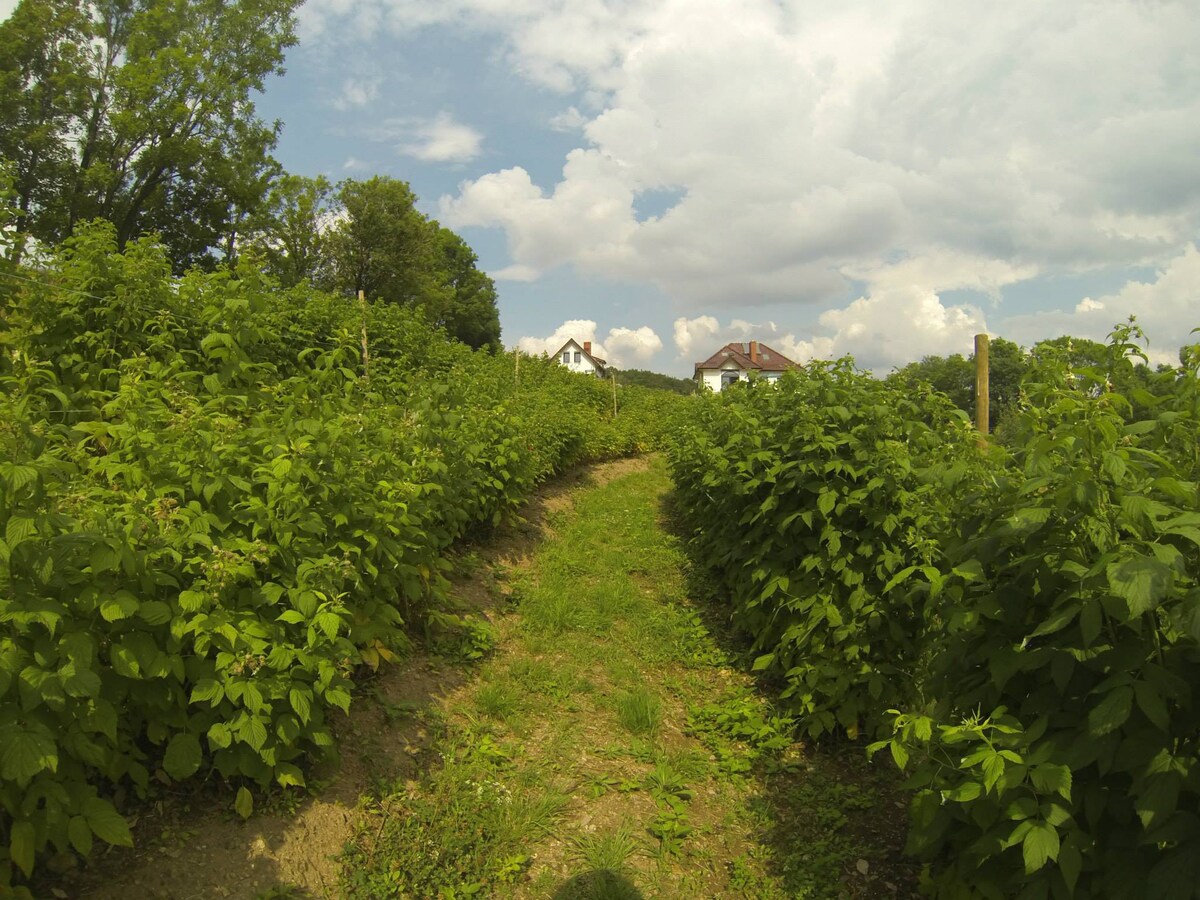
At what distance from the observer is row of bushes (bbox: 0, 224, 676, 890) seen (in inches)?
90.7

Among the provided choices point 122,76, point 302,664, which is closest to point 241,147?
point 122,76

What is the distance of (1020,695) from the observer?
8.06 feet

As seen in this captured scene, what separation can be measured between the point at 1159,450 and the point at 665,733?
3441 millimetres

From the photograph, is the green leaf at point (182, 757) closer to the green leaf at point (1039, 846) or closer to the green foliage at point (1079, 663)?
the green foliage at point (1079, 663)

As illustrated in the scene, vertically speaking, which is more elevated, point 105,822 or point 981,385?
point 981,385

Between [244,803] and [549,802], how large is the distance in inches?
59.5

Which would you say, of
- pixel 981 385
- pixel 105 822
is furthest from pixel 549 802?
pixel 981 385

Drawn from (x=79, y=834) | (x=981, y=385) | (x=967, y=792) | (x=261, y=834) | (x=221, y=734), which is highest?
(x=981, y=385)

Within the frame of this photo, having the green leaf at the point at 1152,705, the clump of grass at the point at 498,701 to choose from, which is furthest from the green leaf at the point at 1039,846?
the clump of grass at the point at 498,701

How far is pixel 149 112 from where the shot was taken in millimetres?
23812

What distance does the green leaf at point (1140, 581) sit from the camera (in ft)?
5.97

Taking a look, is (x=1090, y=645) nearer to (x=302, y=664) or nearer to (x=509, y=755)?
(x=302, y=664)

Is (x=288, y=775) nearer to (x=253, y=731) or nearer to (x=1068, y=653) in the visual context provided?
(x=253, y=731)

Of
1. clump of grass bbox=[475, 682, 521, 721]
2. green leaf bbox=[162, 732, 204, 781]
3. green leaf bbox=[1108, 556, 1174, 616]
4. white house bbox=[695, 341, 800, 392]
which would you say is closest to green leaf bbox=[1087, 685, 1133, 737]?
green leaf bbox=[1108, 556, 1174, 616]
